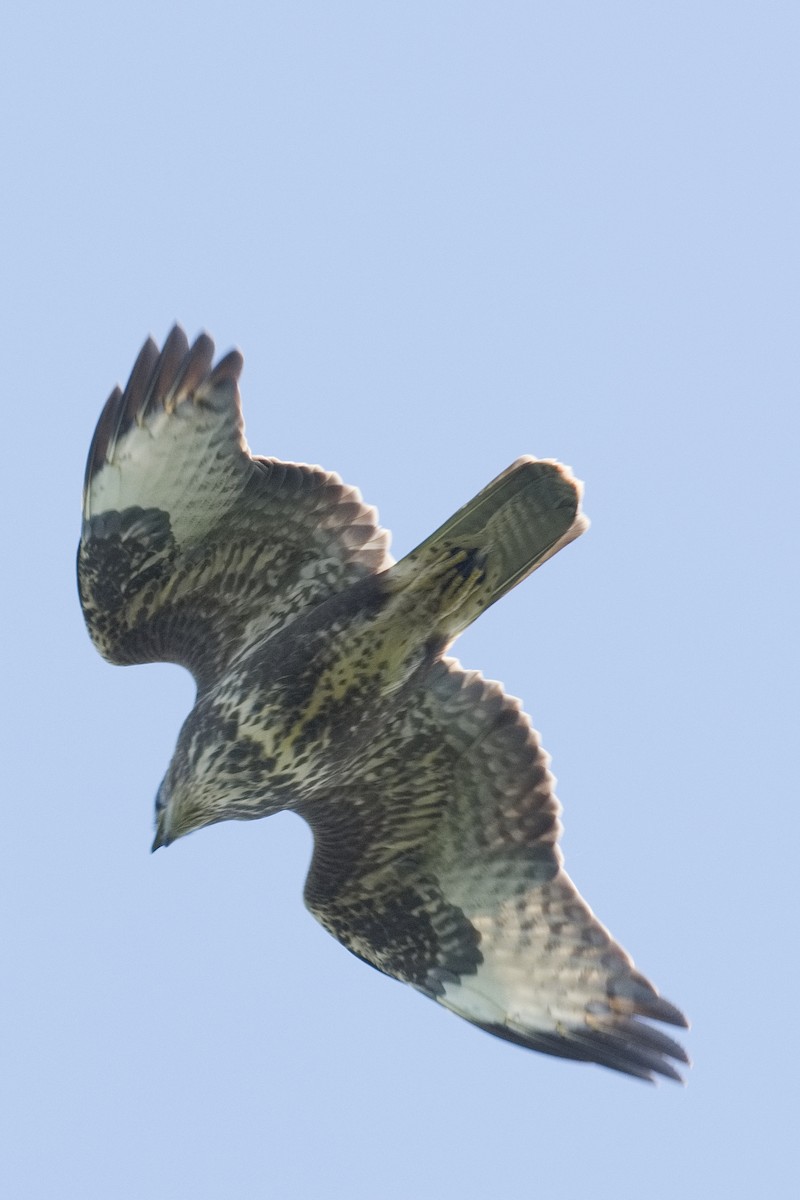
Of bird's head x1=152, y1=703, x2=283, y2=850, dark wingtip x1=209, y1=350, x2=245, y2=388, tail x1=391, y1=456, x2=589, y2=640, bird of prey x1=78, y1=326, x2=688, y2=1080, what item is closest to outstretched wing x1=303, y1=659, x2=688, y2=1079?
bird of prey x1=78, y1=326, x2=688, y2=1080

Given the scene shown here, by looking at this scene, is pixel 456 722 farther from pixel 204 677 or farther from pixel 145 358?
pixel 145 358

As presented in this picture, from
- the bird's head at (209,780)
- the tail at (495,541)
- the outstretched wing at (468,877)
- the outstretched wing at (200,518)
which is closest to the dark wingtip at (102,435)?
the outstretched wing at (200,518)

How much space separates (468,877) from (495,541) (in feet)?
6.10

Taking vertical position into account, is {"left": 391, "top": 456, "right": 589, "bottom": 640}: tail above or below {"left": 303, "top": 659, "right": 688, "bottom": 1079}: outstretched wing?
above

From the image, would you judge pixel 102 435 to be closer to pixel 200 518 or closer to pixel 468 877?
pixel 200 518

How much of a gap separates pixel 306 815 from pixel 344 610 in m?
1.25

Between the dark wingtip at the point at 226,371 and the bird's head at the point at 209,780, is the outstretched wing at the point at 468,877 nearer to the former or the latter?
the bird's head at the point at 209,780

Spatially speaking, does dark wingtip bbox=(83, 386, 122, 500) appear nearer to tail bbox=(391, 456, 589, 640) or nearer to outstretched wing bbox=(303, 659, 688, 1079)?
tail bbox=(391, 456, 589, 640)

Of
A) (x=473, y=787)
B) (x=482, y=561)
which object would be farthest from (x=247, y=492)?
(x=473, y=787)

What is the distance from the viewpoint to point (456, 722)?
9.73 meters

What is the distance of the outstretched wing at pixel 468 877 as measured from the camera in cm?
956

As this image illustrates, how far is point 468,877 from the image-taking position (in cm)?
989

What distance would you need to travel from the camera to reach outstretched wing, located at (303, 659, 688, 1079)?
9.56 meters

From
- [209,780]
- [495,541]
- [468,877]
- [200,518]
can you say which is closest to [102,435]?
[200,518]
